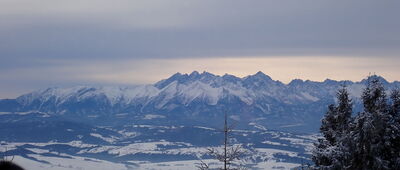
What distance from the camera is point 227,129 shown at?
16734 mm

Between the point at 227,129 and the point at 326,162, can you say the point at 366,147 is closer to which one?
the point at 326,162

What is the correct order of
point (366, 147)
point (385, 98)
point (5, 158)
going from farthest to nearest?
point (385, 98) < point (366, 147) < point (5, 158)

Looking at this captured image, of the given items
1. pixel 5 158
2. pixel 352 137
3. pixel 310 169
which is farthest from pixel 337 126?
pixel 5 158

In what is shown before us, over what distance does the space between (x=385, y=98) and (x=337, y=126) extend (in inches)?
149

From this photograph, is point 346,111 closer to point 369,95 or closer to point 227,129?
point 369,95

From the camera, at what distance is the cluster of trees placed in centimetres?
2338

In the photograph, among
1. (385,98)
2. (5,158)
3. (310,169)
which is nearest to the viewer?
(5,158)

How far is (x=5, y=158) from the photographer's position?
29.5ft

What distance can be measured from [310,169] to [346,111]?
11.8 feet

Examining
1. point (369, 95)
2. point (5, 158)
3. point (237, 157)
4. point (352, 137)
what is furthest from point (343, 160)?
point (5, 158)

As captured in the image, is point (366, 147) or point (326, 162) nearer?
point (366, 147)

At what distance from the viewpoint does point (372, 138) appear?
2342 centimetres

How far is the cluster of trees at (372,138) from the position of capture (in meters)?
23.4

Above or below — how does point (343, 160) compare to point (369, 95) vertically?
below
